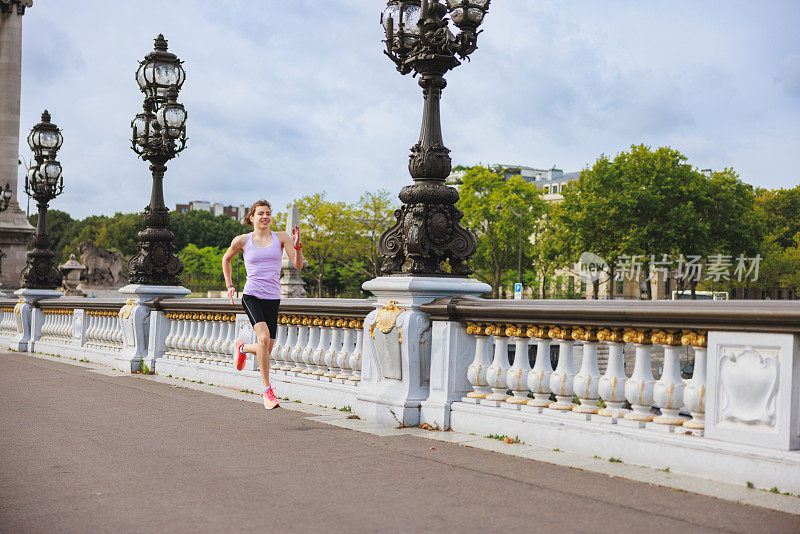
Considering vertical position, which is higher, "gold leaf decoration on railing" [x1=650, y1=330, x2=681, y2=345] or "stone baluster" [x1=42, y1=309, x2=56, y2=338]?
"gold leaf decoration on railing" [x1=650, y1=330, x2=681, y2=345]

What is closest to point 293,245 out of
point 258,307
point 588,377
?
point 258,307

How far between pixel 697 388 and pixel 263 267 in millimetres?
4487

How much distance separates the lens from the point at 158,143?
15031mm

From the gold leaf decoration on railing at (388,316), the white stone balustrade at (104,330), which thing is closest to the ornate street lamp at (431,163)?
the gold leaf decoration on railing at (388,316)

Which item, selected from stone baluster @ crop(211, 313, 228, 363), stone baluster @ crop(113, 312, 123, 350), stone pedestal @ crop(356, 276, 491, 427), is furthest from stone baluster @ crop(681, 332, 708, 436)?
stone baluster @ crop(113, 312, 123, 350)

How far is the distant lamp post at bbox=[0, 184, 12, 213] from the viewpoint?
30195 mm

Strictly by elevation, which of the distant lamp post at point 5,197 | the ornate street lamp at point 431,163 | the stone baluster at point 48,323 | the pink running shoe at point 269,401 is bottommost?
the pink running shoe at point 269,401

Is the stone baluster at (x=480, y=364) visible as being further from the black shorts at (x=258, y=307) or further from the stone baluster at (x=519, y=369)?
the black shorts at (x=258, y=307)

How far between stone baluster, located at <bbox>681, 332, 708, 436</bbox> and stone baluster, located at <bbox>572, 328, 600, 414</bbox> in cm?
83

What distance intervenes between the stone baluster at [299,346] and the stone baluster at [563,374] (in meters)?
4.10

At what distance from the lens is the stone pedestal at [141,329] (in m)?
14.4

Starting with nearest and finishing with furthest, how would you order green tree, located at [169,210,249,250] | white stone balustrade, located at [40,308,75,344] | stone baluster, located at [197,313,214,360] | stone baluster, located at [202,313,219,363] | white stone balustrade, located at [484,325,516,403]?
1. white stone balustrade, located at [484,325,516,403]
2. stone baluster, located at [202,313,219,363]
3. stone baluster, located at [197,313,214,360]
4. white stone balustrade, located at [40,308,75,344]
5. green tree, located at [169,210,249,250]

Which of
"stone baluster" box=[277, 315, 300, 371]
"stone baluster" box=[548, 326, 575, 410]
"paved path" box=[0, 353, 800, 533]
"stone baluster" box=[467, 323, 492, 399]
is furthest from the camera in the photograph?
"stone baluster" box=[277, 315, 300, 371]

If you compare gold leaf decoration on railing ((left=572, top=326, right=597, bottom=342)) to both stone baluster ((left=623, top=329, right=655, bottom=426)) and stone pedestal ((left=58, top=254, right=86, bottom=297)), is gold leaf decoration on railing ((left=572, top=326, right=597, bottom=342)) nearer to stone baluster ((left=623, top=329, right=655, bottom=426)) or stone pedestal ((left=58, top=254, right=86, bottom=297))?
stone baluster ((left=623, top=329, right=655, bottom=426))
